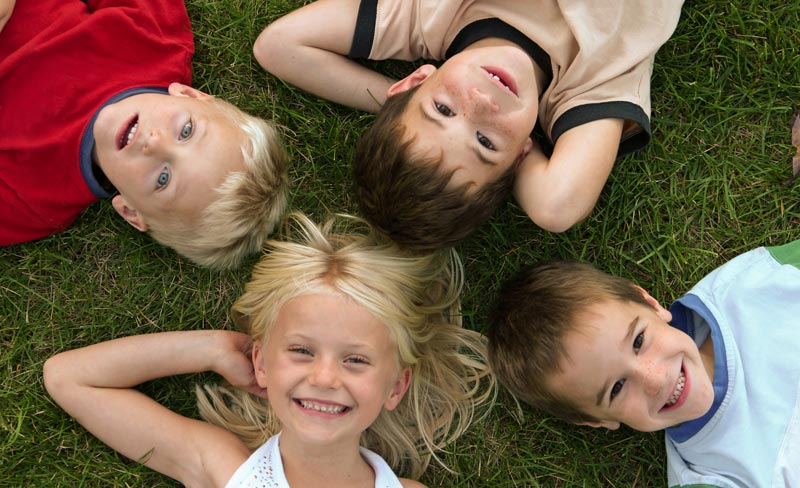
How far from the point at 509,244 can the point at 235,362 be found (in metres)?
1.27

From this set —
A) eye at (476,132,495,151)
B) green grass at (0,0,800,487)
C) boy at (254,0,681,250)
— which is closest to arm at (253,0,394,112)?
boy at (254,0,681,250)

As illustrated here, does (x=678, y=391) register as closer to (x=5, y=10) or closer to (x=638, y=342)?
(x=638, y=342)

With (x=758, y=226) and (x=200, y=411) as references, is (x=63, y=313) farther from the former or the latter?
(x=758, y=226)

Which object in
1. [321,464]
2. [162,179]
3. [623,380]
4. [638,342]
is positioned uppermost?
[162,179]

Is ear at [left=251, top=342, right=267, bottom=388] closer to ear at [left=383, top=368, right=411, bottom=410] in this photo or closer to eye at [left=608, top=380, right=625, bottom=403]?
ear at [left=383, top=368, right=411, bottom=410]

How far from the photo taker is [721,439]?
2797 mm

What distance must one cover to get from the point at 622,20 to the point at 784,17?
33.9 inches

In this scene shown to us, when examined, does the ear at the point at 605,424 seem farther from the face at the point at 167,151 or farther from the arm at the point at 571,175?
the face at the point at 167,151

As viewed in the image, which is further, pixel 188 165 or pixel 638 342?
pixel 188 165

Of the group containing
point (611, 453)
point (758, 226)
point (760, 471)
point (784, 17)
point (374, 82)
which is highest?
point (784, 17)

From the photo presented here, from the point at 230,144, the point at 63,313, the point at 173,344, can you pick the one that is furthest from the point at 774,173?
the point at 63,313

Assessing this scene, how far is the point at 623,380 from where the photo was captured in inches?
104

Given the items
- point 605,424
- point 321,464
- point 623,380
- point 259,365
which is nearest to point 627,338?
point 623,380

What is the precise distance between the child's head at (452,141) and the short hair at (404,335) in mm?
261
